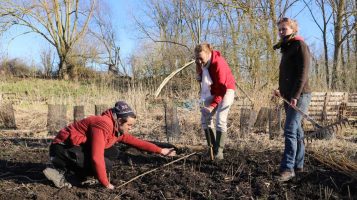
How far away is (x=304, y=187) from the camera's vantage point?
13.0 feet

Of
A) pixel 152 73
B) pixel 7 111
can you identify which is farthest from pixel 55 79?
pixel 7 111

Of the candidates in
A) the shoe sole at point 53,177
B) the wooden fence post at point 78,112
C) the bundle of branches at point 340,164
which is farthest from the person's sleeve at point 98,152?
the wooden fence post at point 78,112

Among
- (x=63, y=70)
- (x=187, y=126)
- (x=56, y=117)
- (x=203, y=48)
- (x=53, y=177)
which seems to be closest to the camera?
(x=53, y=177)

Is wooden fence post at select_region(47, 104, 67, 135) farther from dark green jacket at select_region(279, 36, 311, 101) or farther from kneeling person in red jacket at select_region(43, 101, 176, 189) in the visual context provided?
dark green jacket at select_region(279, 36, 311, 101)

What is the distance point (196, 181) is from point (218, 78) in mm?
1271

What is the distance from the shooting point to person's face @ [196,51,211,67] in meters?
4.76

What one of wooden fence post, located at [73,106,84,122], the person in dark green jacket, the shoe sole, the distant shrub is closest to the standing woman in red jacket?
the person in dark green jacket

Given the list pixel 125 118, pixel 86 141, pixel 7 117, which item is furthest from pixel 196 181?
pixel 7 117

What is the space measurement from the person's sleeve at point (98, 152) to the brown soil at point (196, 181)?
200mm

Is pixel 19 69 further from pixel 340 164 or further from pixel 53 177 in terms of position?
pixel 340 164

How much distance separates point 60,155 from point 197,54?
192 cm

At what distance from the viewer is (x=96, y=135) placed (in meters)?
3.89

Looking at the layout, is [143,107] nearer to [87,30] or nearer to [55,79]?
[55,79]

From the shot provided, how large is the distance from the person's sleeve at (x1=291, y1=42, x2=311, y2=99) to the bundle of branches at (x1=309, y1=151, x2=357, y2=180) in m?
0.97
